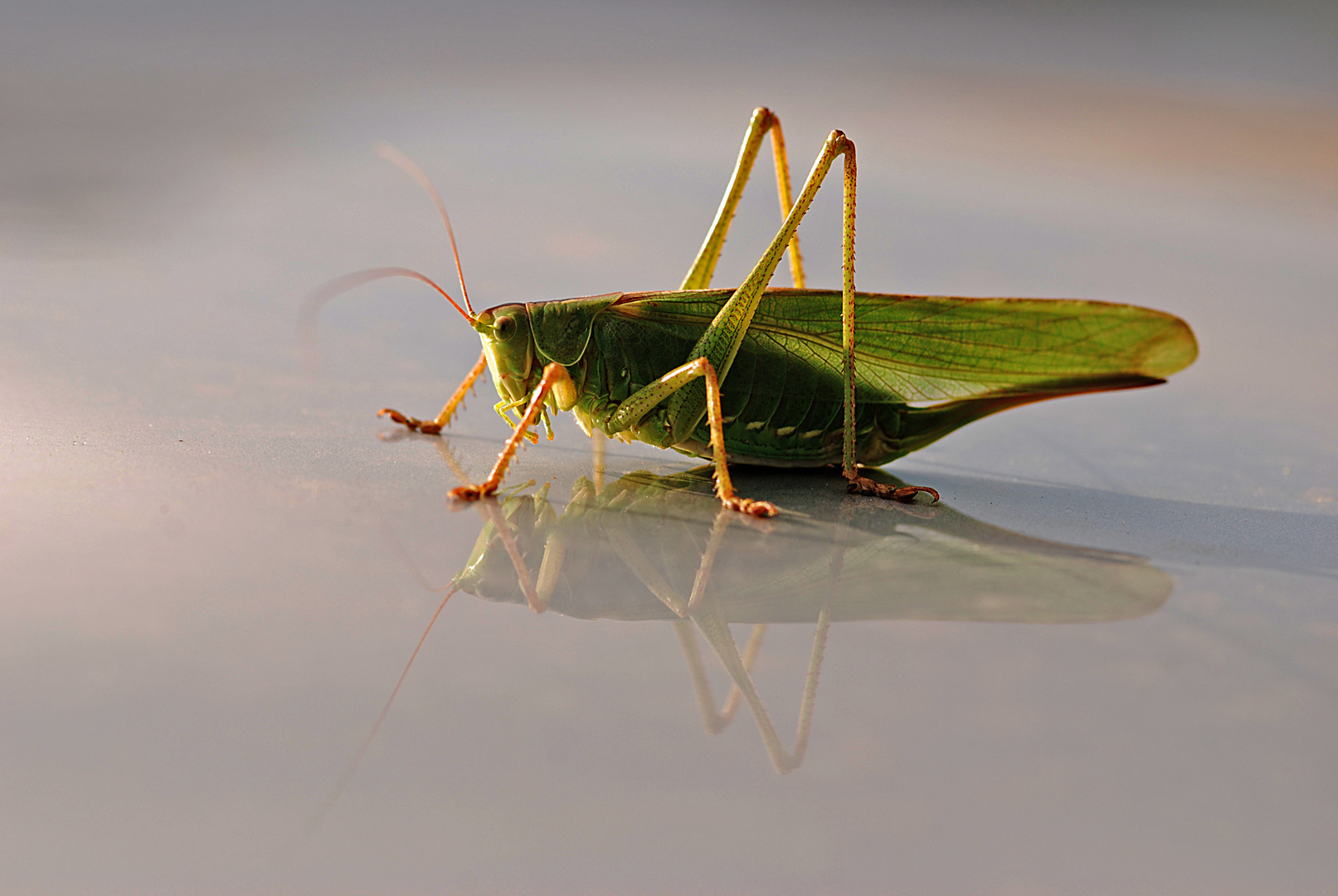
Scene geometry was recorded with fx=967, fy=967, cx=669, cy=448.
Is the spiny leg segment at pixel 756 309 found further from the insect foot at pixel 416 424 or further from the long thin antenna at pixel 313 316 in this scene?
the long thin antenna at pixel 313 316

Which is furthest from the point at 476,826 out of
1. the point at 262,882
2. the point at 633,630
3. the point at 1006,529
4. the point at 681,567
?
the point at 1006,529

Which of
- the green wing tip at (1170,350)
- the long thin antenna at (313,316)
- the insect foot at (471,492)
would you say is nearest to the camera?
the insect foot at (471,492)

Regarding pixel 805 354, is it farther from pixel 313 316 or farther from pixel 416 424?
pixel 313 316

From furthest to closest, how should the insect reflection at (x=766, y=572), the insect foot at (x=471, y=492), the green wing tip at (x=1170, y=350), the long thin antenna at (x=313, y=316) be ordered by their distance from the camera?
the long thin antenna at (x=313, y=316)
the green wing tip at (x=1170, y=350)
the insect foot at (x=471, y=492)
the insect reflection at (x=766, y=572)

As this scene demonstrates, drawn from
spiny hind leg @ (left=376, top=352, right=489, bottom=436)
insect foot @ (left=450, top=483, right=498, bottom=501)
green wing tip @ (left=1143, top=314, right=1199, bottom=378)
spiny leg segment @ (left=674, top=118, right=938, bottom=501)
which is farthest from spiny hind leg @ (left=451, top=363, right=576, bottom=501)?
green wing tip @ (left=1143, top=314, right=1199, bottom=378)

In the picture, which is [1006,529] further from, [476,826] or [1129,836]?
[476,826]

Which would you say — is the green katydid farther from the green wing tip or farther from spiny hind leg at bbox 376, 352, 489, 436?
spiny hind leg at bbox 376, 352, 489, 436

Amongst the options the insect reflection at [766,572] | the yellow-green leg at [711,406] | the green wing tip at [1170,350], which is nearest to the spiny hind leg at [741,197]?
the yellow-green leg at [711,406]
